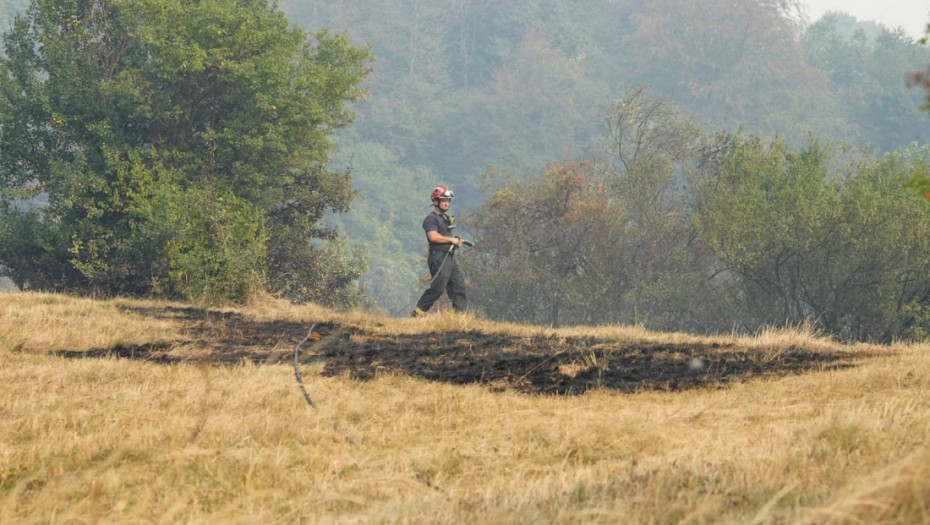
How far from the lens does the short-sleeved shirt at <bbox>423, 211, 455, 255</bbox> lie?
15625 millimetres

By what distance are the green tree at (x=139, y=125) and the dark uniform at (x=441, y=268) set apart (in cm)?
797

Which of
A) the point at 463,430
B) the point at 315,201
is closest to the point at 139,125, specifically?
the point at 315,201

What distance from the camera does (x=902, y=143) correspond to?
7312cm

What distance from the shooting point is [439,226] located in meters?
15.8

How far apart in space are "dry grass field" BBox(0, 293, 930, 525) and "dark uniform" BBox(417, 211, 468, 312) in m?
3.27

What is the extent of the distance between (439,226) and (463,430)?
8.83 m

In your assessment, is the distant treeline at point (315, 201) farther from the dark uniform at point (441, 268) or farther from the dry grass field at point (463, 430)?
the dry grass field at point (463, 430)

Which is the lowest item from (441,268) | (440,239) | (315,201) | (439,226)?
(441,268)

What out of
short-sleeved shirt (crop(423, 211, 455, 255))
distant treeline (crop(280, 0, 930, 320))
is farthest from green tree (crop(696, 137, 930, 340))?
distant treeline (crop(280, 0, 930, 320))

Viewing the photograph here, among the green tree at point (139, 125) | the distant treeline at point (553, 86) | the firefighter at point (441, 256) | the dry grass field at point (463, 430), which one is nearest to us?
the dry grass field at point (463, 430)

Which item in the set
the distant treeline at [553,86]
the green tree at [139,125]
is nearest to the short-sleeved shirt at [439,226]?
the green tree at [139,125]

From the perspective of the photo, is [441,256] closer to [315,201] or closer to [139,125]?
[139,125]

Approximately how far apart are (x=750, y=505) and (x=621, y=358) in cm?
598

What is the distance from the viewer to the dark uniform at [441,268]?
15609 mm
